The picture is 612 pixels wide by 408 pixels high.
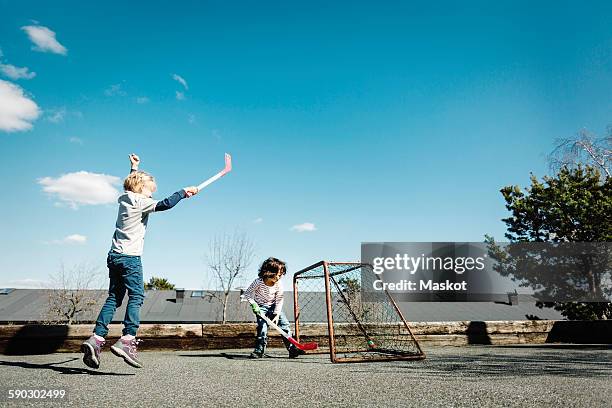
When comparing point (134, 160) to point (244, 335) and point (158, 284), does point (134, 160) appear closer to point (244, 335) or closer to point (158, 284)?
point (244, 335)

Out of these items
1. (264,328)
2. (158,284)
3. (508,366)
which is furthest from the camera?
(158,284)

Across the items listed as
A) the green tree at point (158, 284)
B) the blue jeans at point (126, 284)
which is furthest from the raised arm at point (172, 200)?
the green tree at point (158, 284)

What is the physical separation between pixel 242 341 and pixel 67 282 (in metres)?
47.4

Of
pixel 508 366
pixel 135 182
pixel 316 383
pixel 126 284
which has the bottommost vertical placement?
pixel 508 366

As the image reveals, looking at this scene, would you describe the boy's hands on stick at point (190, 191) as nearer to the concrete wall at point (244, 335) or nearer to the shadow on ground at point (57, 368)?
the shadow on ground at point (57, 368)

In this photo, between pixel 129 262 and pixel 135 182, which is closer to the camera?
pixel 129 262

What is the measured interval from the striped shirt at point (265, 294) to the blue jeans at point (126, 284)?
2.26 m

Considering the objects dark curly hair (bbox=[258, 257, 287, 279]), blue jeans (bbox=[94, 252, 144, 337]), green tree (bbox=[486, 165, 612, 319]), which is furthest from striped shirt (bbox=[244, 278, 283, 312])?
green tree (bbox=[486, 165, 612, 319])

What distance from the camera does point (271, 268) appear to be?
20.8ft

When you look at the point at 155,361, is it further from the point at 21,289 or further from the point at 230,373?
the point at 21,289

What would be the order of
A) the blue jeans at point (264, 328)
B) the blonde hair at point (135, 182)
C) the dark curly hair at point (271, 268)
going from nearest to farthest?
the blonde hair at point (135, 182) → the blue jeans at point (264, 328) → the dark curly hair at point (271, 268)

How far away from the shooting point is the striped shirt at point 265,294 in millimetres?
6371

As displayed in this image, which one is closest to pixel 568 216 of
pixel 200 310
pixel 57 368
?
pixel 57 368

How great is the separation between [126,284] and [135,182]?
1054 mm
